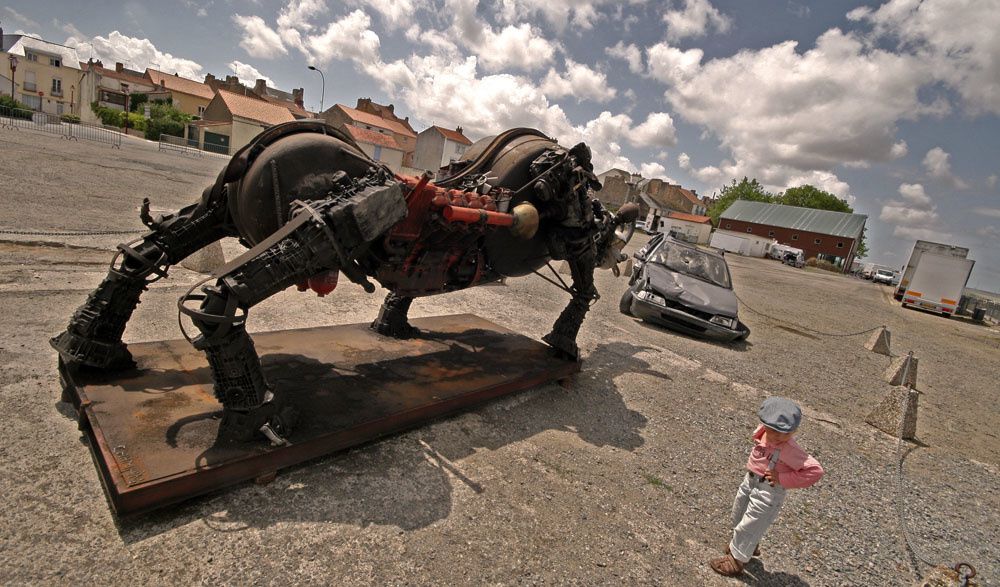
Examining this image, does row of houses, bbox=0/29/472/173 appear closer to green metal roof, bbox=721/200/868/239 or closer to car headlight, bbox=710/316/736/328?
green metal roof, bbox=721/200/868/239

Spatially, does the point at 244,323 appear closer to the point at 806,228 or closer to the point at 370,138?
the point at 370,138

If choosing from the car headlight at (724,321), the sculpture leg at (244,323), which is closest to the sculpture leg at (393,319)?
the sculpture leg at (244,323)

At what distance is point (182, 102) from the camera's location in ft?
208

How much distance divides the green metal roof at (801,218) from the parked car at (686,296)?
55314 mm

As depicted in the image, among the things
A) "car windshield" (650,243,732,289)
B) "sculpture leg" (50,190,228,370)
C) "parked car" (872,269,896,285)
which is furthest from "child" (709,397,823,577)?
"parked car" (872,269,896,285)

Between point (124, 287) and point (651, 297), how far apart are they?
336 inches

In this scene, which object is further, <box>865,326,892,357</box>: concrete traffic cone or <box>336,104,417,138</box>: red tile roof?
<box>336,104,417,138</box>: red tile roof

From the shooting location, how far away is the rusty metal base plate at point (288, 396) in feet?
8.86

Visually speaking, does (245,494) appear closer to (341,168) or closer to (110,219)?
(341,168)

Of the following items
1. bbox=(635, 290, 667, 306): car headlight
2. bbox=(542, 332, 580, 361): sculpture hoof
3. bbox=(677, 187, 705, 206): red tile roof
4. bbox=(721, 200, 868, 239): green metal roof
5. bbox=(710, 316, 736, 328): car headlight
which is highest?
bbox=(677, 187, 705, 206): red tile roof

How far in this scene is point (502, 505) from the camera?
131 inches

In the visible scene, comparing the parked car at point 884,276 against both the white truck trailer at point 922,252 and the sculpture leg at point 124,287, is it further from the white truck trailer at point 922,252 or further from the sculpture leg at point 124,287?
the sculpture leg at point 124,287

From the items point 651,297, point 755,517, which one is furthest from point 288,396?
point 651,297

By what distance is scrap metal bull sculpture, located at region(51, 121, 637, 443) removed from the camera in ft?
9.61
